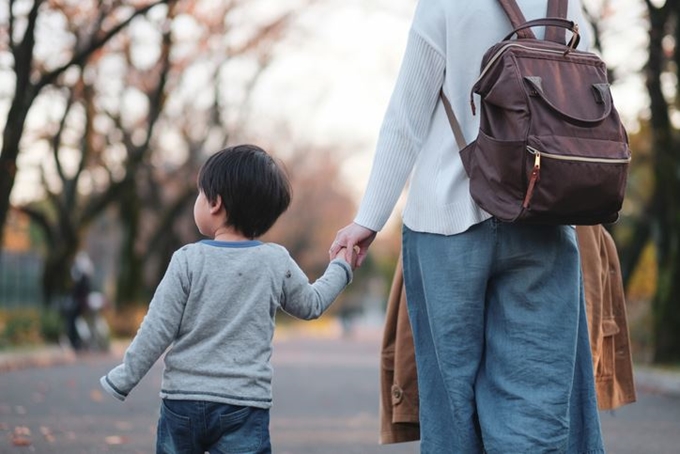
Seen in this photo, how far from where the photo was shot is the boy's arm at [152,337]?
3408mm

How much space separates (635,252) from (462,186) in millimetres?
16082

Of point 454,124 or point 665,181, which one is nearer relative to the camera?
point 454,124

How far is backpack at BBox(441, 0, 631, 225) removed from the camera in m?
2.96

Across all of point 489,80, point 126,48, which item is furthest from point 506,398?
point 126,48

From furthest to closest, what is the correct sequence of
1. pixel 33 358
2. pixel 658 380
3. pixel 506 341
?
1. pixel 33 358
2. pixel 658 380
3. pixel 506 341

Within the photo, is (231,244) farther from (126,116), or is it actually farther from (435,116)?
(126,116)

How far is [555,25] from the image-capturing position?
321cm

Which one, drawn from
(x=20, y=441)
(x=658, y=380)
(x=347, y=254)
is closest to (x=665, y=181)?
(x=658, y=380)

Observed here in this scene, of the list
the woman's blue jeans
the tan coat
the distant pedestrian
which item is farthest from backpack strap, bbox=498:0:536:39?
the distant pedestrian

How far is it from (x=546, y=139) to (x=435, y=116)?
0.50m

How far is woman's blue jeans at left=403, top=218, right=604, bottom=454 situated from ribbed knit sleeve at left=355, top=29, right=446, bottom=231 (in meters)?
0.24

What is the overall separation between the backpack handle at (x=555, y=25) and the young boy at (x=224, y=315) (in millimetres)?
867

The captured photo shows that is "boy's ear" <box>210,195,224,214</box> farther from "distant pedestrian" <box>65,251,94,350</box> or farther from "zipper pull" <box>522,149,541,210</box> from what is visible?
"distant pedestrian" <box>65,251,94,350</box>

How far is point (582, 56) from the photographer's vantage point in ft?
10.3
